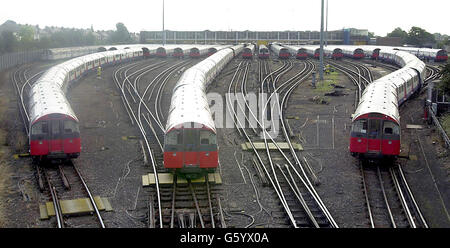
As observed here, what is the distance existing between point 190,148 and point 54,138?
5722 millimetres

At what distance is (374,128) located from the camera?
18.0 m

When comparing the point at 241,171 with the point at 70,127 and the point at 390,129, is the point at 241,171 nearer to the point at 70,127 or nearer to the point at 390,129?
the point at 390,129

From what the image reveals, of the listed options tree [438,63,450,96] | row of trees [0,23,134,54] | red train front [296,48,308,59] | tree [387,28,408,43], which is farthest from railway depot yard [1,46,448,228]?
tree [387,28,408,43]

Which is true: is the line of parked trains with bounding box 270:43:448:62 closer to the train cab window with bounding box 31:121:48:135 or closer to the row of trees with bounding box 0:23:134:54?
the row of trees with bounding box 0:23:134:54

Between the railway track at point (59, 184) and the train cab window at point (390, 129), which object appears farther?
the train cab window at point (390, 129)

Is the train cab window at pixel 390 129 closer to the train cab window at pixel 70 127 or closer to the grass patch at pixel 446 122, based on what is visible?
the grass patch at pixel 446 122

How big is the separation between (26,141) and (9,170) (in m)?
4.42

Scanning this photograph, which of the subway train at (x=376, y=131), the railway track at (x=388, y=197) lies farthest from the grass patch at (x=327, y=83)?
the railway track at (x=388, y=197)

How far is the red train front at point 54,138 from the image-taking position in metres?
17.3

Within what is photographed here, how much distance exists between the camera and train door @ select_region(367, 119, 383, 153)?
1789cm

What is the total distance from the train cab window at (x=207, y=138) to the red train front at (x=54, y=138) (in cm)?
547

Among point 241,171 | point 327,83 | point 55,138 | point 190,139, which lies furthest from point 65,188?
point 327,83

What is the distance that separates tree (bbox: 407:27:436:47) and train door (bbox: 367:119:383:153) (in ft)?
291
